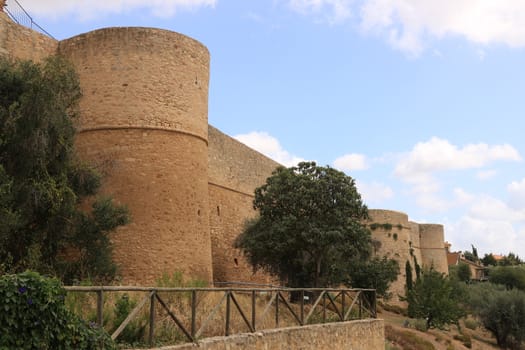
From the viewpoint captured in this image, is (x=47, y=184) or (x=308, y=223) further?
(x=308, y=223)

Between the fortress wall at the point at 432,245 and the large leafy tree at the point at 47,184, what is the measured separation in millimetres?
34191

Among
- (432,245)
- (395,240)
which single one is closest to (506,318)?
(395,240)

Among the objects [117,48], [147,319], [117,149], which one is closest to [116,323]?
[147,319]

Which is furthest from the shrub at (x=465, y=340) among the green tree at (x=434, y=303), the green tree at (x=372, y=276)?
the green tree at (x=372, y=276)

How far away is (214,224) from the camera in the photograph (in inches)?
792

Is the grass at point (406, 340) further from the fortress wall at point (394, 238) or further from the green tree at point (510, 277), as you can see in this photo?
the green tree at point (510, 277)

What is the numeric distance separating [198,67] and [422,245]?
106 feet

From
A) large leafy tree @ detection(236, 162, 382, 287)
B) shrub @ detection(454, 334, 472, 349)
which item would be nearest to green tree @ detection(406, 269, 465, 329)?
shrub @ detection(454, 334, 472, 349)

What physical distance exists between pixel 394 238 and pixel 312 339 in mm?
26309

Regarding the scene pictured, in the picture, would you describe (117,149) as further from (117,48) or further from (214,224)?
(214,224)

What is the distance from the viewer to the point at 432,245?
1681 inches

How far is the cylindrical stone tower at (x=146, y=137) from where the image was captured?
13023 millimetres

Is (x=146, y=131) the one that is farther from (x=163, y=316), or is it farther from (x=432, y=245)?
(x=432, y=245)

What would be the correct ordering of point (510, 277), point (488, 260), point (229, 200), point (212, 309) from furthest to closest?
1. point (488, 260)
2. point (510, 277)
3. point (229, 200)
4. point (212, 309)
